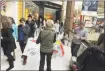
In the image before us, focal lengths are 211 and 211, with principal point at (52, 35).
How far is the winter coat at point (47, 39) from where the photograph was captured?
13.4ft

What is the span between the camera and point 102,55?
233 centimetres

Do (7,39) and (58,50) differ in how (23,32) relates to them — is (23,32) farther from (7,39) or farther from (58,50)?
(58,50)

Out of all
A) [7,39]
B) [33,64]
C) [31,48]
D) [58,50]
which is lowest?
[33,64]

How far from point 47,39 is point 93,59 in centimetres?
179

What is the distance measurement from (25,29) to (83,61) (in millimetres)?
3101

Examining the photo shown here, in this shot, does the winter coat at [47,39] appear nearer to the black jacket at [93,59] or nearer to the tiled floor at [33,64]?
the tiled floor at [33,64]

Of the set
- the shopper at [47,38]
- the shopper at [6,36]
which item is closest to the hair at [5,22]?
the shopper at [6,36]

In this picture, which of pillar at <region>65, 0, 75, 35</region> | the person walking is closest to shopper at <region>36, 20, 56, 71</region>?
the person walking

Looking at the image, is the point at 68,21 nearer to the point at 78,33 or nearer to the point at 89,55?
the point at 78,33

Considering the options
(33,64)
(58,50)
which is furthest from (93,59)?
(58,50)

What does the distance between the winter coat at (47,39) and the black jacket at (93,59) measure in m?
→ 1.66

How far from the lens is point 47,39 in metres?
4.10

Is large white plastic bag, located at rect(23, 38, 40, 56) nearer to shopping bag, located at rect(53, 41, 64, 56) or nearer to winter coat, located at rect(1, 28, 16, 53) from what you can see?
winter coat, located at rect(1, 28, 16, 53)

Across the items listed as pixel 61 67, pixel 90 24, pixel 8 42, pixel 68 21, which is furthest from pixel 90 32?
pixel 68 21
